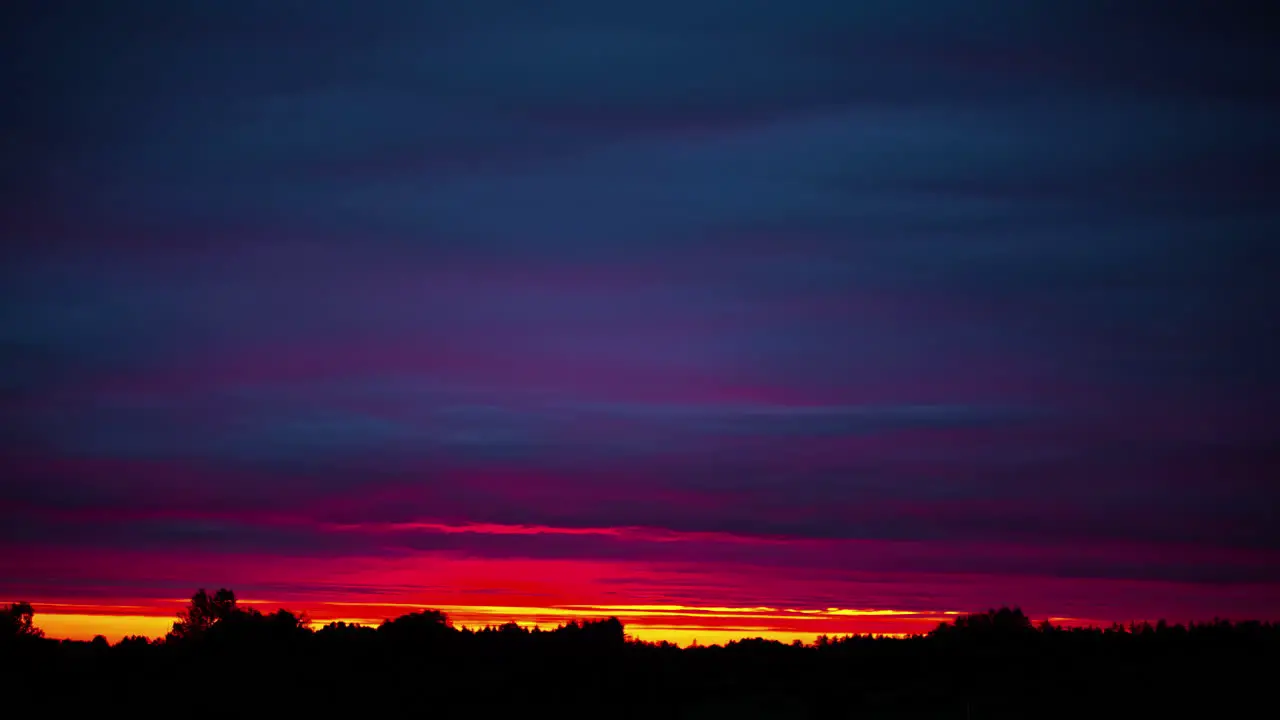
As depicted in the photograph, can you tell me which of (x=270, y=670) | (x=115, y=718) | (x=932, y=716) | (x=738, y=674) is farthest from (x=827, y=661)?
(x=115, y=718)

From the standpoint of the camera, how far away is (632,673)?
134 ft

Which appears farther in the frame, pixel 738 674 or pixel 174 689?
pixel 738 674

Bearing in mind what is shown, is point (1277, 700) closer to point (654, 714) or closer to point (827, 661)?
point (827, 661)

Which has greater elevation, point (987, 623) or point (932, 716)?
point (987, 623)

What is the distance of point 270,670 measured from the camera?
41031 mm

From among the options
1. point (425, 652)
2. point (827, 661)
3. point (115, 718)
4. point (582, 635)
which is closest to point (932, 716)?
point (827, 661)

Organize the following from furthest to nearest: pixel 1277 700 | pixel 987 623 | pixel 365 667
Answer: pixel 987 623 < pixel 365 667 < pixel 1277 700

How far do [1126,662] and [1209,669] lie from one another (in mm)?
3154

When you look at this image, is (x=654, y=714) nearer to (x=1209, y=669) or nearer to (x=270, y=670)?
(x=270, y=670)

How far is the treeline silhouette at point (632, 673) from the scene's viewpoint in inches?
1483

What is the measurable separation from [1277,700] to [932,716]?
8.67 m

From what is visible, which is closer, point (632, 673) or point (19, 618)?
point (632, 673)

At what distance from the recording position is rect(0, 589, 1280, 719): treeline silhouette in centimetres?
3766

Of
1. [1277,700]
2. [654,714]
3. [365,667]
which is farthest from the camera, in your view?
[365,667]
